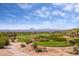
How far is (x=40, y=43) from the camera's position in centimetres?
157

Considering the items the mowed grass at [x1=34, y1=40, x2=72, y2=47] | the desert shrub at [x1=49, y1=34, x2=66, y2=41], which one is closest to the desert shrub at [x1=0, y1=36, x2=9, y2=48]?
the mowed grass at [x1=34, y1=40, x2=72, y2=47]

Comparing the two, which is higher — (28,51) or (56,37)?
(56,37)

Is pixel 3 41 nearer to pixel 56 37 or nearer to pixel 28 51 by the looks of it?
pixel 28 51

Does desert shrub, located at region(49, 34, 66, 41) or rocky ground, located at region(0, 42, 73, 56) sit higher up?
desert shrub, located at region(49, 34, 66, 41)

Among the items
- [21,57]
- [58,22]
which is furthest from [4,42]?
[58,22]

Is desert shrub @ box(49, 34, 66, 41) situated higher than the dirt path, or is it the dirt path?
desert shrub @ box(49, 34, 66, 41)

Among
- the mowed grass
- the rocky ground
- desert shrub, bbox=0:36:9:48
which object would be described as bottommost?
the rocky ground

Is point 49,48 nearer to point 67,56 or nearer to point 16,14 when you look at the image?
point 67,56

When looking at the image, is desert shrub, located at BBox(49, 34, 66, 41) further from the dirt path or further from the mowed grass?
the dirt path

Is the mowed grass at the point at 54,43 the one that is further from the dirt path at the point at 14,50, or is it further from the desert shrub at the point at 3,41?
the desert shrub at the point at 3,41

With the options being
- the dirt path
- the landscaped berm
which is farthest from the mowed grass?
the dirt path

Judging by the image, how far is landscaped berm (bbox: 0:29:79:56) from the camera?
155cm

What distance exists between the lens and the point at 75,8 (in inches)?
61.7

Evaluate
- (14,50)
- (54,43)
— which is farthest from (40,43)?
(14,50)
